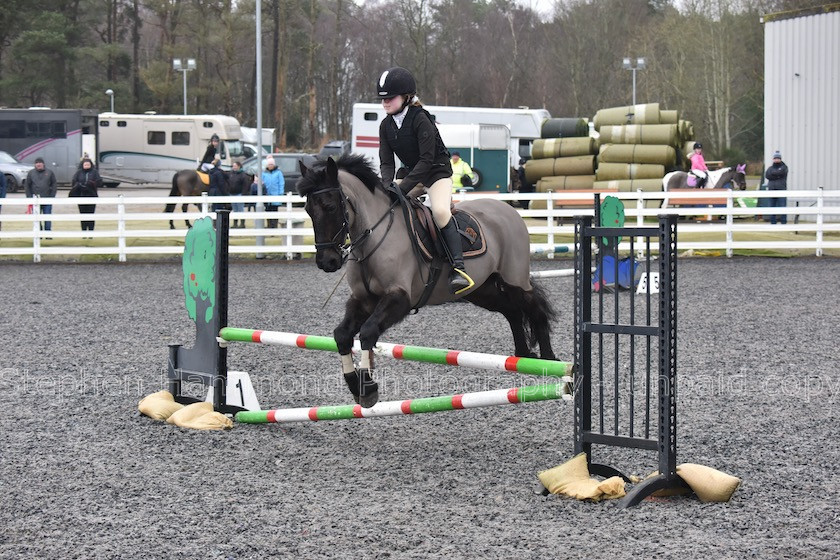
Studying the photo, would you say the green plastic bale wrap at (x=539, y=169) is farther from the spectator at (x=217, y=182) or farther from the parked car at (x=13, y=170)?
the parked car at (x=13, y=170)

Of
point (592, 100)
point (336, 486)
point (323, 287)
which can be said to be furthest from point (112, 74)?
point (336, 486)

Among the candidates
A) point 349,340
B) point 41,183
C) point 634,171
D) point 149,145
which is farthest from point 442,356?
point 149,145

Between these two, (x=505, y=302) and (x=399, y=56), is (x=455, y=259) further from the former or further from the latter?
(x=399, y=56)

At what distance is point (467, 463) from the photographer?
5.39m

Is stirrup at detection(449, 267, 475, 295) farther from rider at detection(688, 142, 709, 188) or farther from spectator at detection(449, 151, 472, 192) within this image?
rider at detection(688, 142, 709, 188)

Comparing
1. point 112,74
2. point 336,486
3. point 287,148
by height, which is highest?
point 112,74

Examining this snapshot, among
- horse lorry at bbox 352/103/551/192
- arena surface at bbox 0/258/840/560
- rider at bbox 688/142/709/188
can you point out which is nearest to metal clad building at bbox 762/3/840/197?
rider at bbox 688/142/709/188

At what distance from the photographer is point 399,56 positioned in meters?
53.6

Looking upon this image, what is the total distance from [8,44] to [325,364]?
48.6 metres

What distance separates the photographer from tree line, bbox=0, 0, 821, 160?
4300 centimetres

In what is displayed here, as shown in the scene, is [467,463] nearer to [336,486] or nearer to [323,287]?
[336,486]

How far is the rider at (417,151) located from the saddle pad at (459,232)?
0.25 feet

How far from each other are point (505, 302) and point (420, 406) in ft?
6.52

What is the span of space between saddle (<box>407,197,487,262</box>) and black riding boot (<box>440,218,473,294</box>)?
0.05 meters
